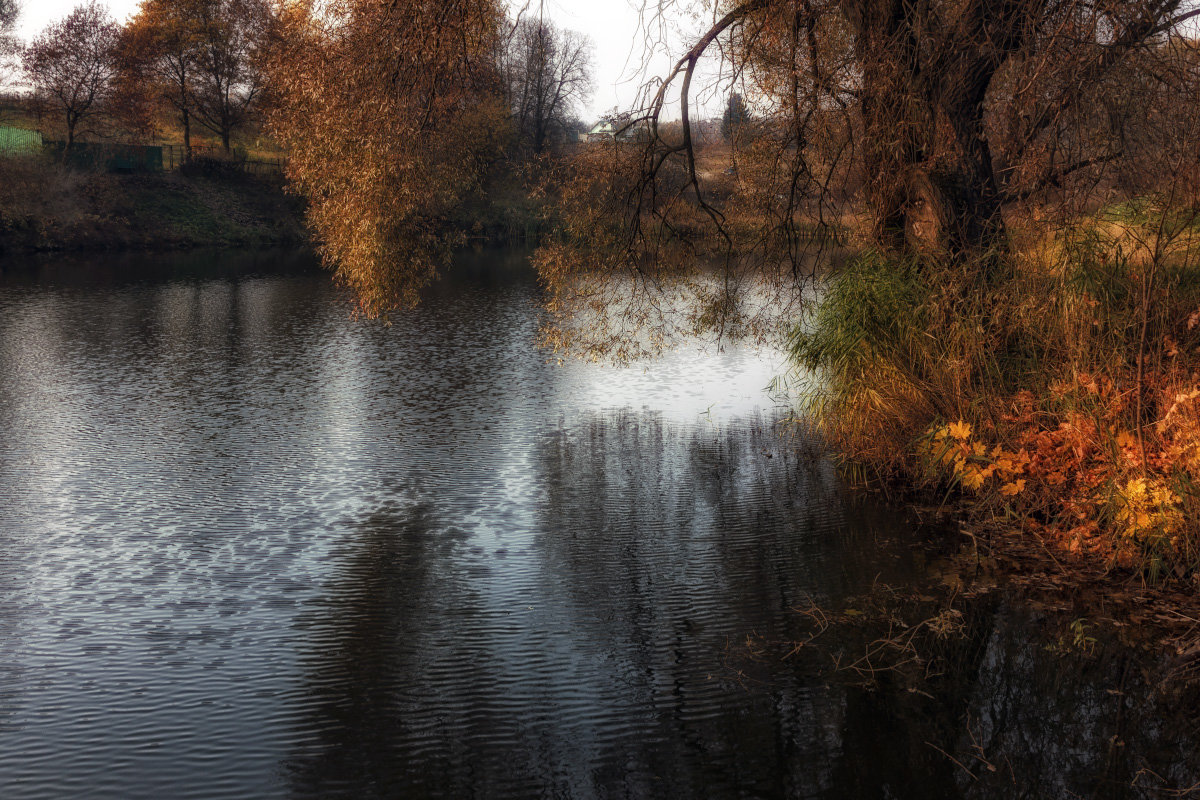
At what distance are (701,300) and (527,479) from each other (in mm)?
3402

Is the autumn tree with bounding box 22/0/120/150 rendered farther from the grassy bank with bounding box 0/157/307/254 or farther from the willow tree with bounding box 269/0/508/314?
the willow tree with bounding box 269/0/508/314

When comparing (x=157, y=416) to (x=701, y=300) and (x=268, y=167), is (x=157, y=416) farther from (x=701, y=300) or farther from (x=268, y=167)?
(x=268, y=167)

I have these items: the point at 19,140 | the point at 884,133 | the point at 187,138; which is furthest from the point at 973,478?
the point at 187,138

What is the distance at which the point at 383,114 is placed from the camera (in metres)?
12.1

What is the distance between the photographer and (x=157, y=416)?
44.6ft

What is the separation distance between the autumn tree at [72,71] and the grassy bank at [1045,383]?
44185mm

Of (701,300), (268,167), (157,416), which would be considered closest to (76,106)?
(268,167)

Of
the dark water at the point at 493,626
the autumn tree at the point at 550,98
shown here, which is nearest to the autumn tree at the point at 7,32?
the autumn tree at the point at 550,98

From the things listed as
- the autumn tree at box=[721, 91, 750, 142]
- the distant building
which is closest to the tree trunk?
the distant building

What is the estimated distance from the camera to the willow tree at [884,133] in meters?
7.29

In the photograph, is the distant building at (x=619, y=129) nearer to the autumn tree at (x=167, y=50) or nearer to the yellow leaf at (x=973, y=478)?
the yellow leaf at (x=973, y=478)

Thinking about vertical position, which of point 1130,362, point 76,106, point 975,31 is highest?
point 76,106

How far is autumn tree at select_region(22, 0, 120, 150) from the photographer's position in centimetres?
4544

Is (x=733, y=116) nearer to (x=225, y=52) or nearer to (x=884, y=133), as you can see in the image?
(x=884, y=133)
